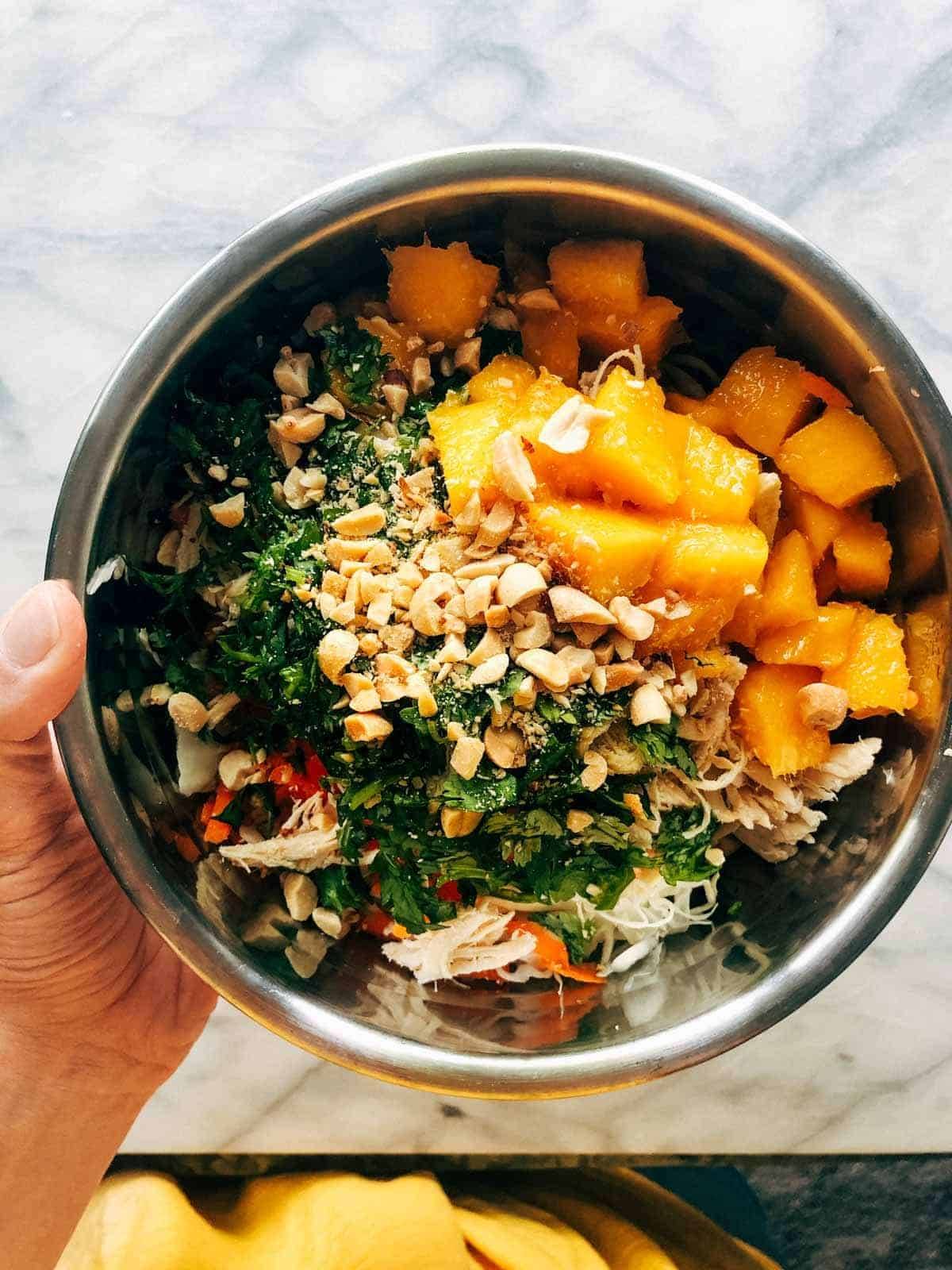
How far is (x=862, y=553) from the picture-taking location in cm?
149

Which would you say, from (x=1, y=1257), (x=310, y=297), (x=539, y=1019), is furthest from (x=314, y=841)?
(x=1, y=1257)

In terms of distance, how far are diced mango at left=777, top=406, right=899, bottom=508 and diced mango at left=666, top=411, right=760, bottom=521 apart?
0.08 meters

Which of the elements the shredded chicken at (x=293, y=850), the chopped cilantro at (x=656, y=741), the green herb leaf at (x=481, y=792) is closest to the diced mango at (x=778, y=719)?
the chopped cilantro at (x=656, y=741)

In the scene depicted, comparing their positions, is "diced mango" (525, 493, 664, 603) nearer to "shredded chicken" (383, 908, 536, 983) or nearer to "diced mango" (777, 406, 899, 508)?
"diced mango" (777, 406, 899, 508)

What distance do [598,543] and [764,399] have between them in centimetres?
36

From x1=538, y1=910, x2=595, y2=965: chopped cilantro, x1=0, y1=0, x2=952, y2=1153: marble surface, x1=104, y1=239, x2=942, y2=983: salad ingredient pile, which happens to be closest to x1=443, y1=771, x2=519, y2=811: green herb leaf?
x1=104, y1=239, x2=942, y2=983: salad ingredient pile

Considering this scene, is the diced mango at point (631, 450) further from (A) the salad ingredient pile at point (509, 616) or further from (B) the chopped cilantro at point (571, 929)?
(B) the chopped cilantro at point (571, 929)

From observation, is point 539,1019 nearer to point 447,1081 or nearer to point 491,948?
point 491,948

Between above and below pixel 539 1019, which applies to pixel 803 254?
above

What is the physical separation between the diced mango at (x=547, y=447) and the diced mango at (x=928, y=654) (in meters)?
0.48

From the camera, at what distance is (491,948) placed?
1.60 metres

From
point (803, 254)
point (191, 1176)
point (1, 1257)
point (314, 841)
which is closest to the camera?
point (803, 254)

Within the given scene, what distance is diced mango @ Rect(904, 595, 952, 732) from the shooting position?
4.71 feet

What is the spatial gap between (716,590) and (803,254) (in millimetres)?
424
